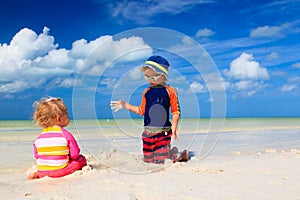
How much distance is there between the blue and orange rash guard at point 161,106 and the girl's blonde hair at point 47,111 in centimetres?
144

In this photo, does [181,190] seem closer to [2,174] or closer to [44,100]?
[44,100]

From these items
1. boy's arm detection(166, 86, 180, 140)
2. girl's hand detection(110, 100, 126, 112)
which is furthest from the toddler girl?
boy's arm detection(166, 86, 180, 140)

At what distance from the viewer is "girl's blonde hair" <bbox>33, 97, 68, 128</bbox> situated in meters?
4.12

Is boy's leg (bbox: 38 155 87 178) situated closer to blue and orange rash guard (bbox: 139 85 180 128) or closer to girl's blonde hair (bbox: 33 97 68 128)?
girl's blonde hair (bbox: 33 97 68 128)

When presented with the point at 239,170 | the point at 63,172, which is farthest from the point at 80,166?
the point at 239,170

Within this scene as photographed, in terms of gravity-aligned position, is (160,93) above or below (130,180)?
above

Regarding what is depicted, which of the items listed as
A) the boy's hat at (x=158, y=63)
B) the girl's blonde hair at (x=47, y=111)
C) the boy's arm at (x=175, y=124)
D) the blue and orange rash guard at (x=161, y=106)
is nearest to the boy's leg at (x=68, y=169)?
the girl's blonde hair at (x=47, y=111)

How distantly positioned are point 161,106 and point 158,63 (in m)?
0.67

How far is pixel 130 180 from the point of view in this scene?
3635mm

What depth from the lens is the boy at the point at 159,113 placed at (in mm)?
4973

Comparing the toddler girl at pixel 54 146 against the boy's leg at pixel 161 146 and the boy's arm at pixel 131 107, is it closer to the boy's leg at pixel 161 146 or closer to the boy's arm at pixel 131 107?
the boy's arm at pixel 131 107

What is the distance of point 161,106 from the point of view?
198 inches

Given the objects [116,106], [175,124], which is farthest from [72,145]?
[175,124]

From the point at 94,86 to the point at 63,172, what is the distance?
52.3 inches
